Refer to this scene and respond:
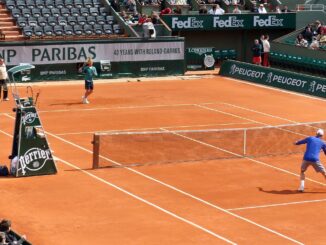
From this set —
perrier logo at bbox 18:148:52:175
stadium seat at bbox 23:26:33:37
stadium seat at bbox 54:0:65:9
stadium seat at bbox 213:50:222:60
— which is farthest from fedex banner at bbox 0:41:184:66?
perrier logo at bbox 18:148:52:175

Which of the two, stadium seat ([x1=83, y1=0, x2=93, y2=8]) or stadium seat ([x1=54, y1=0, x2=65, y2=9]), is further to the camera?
stadium seat ([x1=83, y1=0, x2=93, y2=8])

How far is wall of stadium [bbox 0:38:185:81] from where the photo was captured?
46.1 meters

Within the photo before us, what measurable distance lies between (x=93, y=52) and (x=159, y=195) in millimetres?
24277

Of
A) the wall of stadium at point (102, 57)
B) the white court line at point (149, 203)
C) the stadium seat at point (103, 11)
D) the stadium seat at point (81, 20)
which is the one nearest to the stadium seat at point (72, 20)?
the stadium seat at point (81, 20)

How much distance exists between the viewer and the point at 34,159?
2577 centimetres

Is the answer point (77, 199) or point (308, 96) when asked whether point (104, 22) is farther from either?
point (77, 199)

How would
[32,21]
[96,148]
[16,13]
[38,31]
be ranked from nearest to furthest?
[96,148] → [38,31] → [32,21] → [16,13]

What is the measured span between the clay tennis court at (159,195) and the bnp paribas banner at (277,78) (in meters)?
6.29

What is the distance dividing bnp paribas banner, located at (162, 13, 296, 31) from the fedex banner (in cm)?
353

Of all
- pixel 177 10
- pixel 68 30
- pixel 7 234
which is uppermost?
pixel 177 10

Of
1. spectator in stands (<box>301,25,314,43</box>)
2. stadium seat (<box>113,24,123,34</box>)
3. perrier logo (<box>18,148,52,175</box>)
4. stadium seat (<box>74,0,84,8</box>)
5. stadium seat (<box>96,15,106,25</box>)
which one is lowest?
perrier logo (<box>18,148,52,175</box>)

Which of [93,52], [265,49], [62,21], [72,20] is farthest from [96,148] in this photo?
[265,49]

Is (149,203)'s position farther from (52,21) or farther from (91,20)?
(91,20)

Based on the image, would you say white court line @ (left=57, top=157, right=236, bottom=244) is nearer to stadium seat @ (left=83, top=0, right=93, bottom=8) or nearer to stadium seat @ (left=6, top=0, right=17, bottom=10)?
stadium seat @ (left=6, top=0, right=17, bottom=10)
